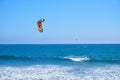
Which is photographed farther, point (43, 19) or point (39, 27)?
point (39, 27)

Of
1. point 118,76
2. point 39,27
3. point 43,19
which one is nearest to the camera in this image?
point 43,19

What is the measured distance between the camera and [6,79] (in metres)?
15.6

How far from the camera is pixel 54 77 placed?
1633cm

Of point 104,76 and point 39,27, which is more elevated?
point 39,27

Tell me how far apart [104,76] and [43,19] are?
27.1 ft

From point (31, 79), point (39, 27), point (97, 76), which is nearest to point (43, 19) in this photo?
point (39, 27)

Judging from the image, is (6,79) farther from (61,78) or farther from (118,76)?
(118,76)

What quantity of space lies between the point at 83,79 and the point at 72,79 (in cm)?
65

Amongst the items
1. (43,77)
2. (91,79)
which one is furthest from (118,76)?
(43,77)

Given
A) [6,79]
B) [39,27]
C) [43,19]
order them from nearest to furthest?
[43,19], [39,27], [6,79]

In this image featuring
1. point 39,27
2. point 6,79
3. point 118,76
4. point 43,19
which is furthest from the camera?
point 118,76

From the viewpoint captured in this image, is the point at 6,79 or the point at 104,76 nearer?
the point at 6,79

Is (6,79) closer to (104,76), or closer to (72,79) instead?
(72,79)

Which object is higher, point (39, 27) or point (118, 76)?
point (39, 27)
